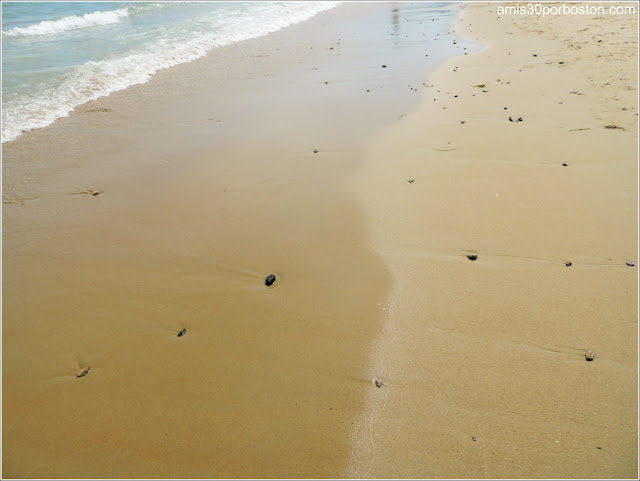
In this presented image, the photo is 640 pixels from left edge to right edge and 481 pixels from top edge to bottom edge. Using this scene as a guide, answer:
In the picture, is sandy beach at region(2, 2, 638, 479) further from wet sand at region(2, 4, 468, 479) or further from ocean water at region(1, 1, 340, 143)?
ocean water at region(1, 1, 340, 143)

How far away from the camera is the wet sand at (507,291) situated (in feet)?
7.60

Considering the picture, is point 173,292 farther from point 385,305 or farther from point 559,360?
point 559,360

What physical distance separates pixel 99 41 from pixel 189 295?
13.3 meters

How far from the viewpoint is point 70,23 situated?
16.3m

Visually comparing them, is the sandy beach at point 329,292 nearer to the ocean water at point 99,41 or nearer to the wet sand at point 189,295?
the wet sand at point 189,295

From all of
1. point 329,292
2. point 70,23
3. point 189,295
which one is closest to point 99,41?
point 70,23

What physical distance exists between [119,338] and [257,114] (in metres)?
5.09

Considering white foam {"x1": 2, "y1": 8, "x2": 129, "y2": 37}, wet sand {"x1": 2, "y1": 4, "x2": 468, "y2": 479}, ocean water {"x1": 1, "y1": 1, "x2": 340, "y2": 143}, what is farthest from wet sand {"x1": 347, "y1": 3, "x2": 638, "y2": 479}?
white foam {"x1": 2, "y1": 8, "x2": 129, "y2": 37}

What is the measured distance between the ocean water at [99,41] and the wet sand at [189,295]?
1906 millimetres

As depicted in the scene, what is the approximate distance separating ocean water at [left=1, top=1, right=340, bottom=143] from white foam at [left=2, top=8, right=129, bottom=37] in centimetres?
3

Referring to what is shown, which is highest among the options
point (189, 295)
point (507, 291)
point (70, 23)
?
point (70, 23)

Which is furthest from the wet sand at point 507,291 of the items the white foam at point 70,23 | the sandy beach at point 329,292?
the white foam at point 70,23

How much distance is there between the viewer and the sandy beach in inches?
93.7

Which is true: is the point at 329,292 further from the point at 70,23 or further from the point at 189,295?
the point at 70,23
